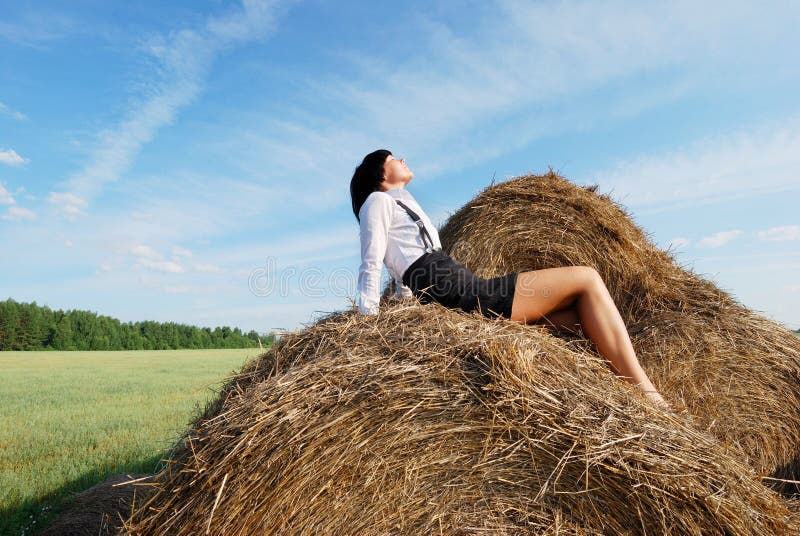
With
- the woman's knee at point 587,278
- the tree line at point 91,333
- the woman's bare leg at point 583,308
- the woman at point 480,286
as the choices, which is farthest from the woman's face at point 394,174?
the tree line at point 91,333

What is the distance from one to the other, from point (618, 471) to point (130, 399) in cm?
1106

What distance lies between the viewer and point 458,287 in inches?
127

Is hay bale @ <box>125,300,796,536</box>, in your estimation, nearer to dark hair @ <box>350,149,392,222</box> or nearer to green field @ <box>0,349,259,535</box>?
green field @ <box>0,349,259,535</box>

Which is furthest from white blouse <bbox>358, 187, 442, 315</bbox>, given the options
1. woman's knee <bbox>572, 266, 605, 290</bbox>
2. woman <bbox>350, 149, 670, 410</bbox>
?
woman's knee <bbox>572, 266, 605, 290</bbox>

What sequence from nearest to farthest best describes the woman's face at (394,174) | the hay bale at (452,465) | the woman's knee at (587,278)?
the hay bale at (452,465), the woman's knee at (587,278), the woman's face at (394,174)

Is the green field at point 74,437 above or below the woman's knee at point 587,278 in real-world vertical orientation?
below

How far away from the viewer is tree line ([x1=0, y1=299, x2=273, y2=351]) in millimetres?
44094

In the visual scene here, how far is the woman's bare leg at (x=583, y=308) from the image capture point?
2.93m

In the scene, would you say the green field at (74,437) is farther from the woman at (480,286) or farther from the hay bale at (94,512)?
the woman at (480,286)

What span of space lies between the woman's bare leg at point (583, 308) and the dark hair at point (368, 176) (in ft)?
4.68

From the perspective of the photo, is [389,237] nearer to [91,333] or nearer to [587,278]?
[587,278]

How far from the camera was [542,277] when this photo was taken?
305 centimetres

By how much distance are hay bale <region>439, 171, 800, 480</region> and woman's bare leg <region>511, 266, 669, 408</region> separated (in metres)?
1.02

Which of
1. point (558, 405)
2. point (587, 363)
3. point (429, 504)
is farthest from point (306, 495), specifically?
point (587, 363)
